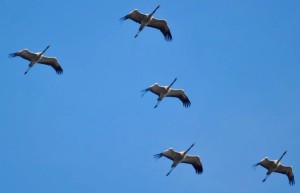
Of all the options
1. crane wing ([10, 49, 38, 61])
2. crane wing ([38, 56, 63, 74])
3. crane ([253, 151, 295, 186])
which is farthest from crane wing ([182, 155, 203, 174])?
crane wing ([10, 49, 38, 61])

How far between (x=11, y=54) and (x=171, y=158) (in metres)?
13.3

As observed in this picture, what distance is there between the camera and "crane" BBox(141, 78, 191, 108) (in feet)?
228

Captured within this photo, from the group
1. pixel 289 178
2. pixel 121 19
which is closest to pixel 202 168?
pixel 289 178

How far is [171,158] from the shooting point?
67.9 metres

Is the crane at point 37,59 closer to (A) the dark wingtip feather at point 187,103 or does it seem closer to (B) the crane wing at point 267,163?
(A) the dark wingtip feather at point 187,103

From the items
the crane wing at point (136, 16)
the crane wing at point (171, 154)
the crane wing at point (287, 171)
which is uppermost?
the crane wing at point (136, 16)

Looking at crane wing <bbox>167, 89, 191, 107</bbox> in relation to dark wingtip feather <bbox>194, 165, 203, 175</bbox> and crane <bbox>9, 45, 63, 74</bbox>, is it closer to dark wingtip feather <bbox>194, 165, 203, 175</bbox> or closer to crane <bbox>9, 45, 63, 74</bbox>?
dark wingtip feather <bbox>194, 165, 203, 175</bbox>

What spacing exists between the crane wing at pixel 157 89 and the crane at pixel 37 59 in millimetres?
7535

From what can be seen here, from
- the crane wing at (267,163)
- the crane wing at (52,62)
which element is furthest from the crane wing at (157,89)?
the crane wing at (267,163)

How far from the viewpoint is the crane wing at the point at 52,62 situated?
235ft

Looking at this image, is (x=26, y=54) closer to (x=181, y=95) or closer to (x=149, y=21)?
(x=149, y=21)

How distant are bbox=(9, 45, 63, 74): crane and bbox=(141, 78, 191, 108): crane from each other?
7.62 metres

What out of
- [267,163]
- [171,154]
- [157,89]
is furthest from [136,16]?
[267,163]

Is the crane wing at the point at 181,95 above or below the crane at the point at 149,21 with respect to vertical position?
below
